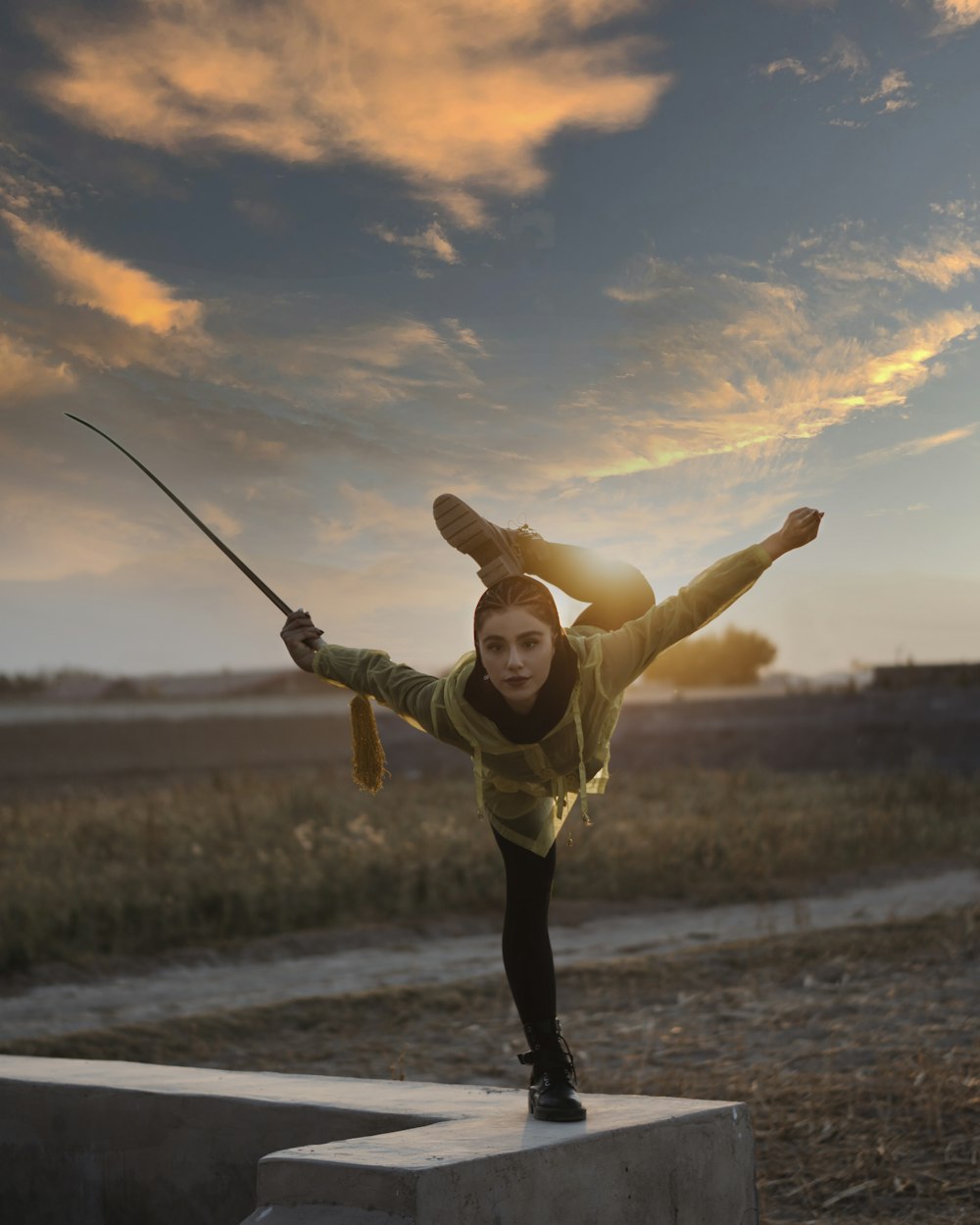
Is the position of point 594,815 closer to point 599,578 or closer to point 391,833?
point 391,833

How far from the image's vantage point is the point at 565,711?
14.9 feet

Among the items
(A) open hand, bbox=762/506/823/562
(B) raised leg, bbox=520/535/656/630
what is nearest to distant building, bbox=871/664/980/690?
(B) raised leg, bbox=520/535/656/630

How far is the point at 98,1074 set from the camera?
5457mm

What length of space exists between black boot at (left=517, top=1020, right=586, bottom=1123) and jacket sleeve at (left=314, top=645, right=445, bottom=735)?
38.1 inches

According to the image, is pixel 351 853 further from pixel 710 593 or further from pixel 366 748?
pixel 710 593

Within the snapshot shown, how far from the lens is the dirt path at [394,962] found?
34.8ft

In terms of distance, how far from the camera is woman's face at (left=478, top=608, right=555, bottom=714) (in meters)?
4.43

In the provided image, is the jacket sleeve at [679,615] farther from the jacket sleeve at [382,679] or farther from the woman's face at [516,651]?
the jacket sleeve at [382,679]

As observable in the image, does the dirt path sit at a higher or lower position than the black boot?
lower

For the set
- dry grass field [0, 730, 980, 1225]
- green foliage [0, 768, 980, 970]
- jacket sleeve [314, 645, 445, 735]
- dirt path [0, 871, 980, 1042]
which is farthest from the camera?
green foliage [0, 768, 980, 970]

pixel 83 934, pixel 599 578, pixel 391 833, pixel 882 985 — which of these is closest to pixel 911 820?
pixel 391 833

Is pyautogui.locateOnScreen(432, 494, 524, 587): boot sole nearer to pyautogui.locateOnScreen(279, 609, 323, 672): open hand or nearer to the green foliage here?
pyautogui.locateOnScreen(279, 609, 323, 672): open hand

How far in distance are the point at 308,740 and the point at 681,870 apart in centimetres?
3440

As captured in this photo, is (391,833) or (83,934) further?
(391,833)
